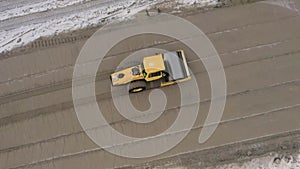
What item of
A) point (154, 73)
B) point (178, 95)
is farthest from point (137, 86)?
point (178, 95)

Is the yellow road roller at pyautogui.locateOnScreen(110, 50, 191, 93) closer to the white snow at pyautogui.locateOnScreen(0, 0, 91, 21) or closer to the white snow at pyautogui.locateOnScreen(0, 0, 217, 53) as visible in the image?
the white snow at pyautogui.locateOnScreen(0, 0, 217, 53)

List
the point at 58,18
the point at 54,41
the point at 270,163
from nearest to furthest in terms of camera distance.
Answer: the point at 270,163 → the point at 54,41 → the point at 58,18

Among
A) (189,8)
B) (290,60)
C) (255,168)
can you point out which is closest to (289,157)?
(255,168)

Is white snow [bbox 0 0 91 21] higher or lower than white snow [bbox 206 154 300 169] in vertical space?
higher

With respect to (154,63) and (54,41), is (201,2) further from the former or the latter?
(54,41)

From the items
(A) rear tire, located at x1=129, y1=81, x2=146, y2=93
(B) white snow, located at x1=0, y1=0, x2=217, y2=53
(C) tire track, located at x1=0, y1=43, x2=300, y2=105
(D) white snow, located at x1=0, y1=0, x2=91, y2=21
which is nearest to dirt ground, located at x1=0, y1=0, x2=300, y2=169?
(C) tire track, located at x1=0, y1=43, x2=300, y2=105

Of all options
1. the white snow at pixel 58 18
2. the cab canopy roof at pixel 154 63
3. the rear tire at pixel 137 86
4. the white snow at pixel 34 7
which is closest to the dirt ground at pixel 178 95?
the rear tire at pixel 137 86

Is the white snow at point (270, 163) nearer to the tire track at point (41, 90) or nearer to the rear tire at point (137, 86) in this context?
the tire track at point (41, 90)

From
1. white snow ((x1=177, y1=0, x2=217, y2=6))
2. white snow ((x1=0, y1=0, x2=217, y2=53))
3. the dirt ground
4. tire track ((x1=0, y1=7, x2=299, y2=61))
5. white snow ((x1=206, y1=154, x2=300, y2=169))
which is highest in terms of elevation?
white snow ((x1=0, y1=0, x2=217, y2=53))
